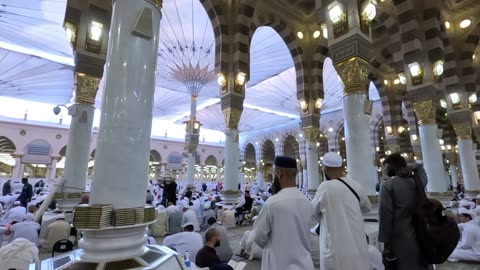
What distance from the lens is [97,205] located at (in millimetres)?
2055

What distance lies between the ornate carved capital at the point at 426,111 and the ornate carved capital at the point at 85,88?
8477mm

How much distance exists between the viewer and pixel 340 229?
6.84 feet

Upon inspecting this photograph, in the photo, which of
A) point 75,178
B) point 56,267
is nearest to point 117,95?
point 56,267

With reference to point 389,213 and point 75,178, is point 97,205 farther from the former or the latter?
point 75,178

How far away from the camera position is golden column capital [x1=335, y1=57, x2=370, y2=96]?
515 cm

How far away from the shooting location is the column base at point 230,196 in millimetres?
8209

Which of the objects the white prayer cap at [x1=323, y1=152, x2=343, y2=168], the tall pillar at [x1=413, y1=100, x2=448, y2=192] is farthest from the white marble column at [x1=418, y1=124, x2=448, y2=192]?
the white prayer cap at [x1=323, y1=152, x2=343, y2=168]

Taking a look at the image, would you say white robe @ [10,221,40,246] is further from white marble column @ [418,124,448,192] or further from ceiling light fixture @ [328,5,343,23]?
white marble column @ [418,124,448,192]

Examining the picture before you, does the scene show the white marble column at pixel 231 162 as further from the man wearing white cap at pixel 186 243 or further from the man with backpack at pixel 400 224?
the man with backpack at pixel 400 224

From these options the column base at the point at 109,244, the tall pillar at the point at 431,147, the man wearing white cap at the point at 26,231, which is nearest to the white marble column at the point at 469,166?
the tall pillar at the point at 431,147

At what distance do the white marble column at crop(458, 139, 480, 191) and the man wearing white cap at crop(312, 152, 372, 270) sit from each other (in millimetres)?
10282

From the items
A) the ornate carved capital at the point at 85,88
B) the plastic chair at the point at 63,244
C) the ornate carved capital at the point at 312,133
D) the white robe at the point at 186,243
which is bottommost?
the white robe at the point at 186,243

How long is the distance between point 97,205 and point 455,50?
13.1m

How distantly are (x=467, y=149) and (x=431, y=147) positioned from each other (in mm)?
3774
